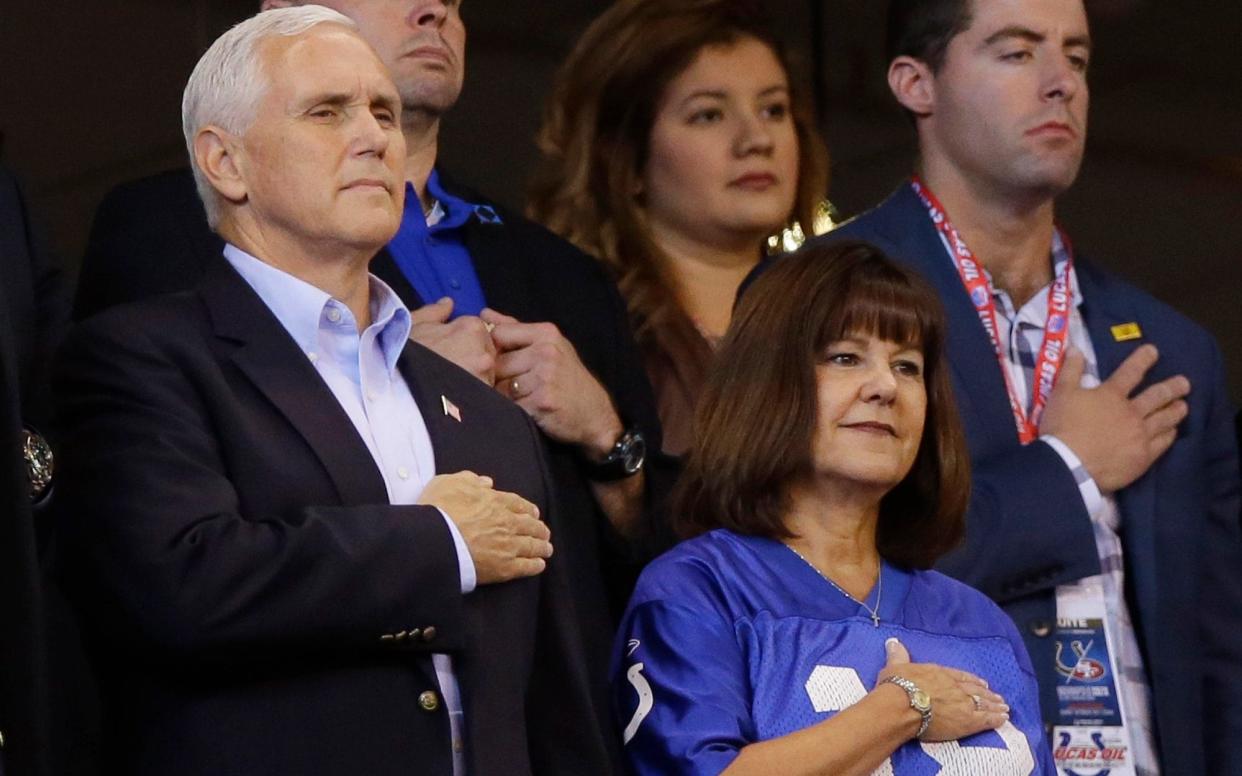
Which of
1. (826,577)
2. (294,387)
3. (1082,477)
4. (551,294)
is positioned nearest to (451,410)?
(294,387)

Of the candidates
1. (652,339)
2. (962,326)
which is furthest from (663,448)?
(962,326)

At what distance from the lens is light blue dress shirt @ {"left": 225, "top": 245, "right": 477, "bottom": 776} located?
2.66 meters

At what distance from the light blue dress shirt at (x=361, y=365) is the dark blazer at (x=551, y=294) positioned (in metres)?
0.27

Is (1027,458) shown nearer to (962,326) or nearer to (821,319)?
(962,326)

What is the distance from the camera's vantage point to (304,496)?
2.53 m

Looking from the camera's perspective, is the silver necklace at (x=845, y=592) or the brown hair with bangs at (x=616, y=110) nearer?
the silver necklace at (x=845, y=592)

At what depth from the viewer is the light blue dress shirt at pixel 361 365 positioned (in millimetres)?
2664

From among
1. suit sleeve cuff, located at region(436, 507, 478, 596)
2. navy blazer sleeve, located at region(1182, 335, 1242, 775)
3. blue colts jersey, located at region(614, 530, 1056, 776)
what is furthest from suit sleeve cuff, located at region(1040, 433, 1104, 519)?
suit sleeve cuff, located at region(436, 507, 478, 596)

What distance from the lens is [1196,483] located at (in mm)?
A: 3793

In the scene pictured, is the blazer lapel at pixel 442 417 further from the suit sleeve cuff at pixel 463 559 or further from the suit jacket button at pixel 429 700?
the suit jacket button at pixel 429 700

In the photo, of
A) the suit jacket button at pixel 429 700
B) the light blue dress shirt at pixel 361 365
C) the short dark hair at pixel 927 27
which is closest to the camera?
the suit jacket button at pixel 429 700

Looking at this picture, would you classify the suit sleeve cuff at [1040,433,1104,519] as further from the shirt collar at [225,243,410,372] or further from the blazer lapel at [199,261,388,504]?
the blazer lapel at [199,261,388,504]

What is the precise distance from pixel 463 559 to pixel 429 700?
6.1 inches

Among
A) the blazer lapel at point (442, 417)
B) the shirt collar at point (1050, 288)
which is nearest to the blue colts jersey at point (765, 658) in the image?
the blazer lapel at point (442, 417)
